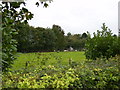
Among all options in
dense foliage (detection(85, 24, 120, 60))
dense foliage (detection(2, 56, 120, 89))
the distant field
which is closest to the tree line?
the distant field

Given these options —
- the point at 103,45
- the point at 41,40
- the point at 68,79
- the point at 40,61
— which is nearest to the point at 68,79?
the point at 68,79

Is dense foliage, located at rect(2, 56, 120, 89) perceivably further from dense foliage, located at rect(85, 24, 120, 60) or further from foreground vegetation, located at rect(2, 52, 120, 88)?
dense foliage, located at rect(85, 24, 120, 60)

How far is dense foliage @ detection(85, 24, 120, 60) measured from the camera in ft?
36.9

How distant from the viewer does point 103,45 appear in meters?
11.7

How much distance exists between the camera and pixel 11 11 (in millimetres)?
3230

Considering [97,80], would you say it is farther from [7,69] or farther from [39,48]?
[39,48]

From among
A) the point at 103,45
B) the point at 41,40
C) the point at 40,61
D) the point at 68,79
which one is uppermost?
the point at 41,40

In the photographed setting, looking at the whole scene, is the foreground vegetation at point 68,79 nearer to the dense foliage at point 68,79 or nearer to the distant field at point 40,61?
the dense foliage at point 68,79

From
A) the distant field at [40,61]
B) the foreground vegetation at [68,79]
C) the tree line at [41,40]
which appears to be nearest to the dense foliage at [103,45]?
the distant field at [40,61]

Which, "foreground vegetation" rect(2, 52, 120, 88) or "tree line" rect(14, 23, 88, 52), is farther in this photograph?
"tree line" rect(14, 23, 88, 52)

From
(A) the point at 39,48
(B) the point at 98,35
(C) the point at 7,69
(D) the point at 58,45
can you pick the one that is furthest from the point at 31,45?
(C) the point at 7,69

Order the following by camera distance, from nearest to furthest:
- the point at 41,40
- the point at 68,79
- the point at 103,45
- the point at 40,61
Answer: the point at 68,79
the point at 103,45
the point at 40,61
the point at 41,40

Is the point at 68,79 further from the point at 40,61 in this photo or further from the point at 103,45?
the point at 40,61

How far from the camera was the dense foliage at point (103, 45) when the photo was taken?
443 inches
